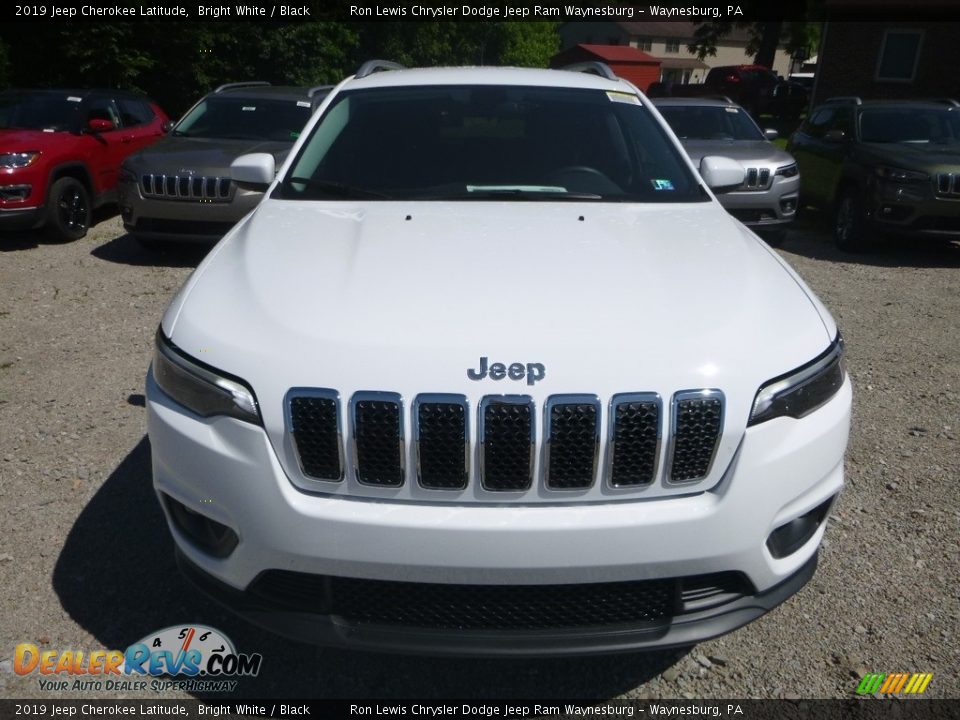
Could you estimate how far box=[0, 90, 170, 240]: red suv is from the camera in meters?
7.46

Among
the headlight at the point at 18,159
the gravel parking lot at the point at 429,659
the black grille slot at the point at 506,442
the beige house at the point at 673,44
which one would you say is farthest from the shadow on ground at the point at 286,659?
the beige house at the point at 673,44

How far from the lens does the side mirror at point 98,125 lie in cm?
849

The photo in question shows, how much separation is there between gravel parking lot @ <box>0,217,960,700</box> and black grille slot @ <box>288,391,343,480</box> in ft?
2.80

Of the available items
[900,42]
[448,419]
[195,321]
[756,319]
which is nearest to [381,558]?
[448,419]

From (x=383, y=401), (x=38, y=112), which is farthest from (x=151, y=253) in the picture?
(x=383, y=401)

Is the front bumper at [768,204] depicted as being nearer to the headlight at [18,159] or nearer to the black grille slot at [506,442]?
the black grille slot at [506,442]

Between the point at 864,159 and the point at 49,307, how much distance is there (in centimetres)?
792

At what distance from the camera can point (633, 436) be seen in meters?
1.83

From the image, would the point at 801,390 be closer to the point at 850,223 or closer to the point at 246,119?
the point at 850,223

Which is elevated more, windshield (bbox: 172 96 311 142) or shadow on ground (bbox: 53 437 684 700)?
windshield (bbox: 172 96 311 142)

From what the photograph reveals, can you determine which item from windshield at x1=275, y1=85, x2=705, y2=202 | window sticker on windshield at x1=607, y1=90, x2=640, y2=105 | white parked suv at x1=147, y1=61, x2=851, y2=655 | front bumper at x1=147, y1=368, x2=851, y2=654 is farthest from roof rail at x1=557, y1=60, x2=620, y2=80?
front bumper at x1=147, y1=368, x2=851, y2=654

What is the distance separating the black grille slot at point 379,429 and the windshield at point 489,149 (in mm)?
1365

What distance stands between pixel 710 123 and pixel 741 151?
1190mm

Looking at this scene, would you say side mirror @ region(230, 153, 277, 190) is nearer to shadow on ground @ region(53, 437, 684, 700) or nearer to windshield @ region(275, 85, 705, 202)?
windshield @ region(275, 85, 705, 202)
